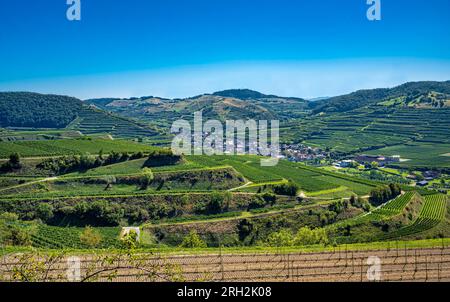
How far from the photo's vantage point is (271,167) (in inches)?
3260

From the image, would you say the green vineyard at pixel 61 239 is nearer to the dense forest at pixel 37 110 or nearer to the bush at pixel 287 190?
the bush at pixel 287 190

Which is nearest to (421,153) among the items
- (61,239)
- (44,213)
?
(44,213)

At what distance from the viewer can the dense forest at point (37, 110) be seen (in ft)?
570

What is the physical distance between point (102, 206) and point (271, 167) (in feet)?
144

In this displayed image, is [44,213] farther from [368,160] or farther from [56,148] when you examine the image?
[368,160]

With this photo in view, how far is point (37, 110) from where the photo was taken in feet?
598

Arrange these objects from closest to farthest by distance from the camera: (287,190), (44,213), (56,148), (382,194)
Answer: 1. (44,213)
2. (287,190)
3. (382,194)
4. (56,148)

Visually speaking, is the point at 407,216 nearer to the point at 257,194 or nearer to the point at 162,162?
the point at 257,194

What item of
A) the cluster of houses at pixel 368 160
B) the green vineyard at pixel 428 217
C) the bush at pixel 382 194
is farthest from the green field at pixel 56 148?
the cluster of houses at pixel 368 160

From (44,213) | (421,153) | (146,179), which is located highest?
(146,179)

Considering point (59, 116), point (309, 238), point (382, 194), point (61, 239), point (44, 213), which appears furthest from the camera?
point (59, 116)

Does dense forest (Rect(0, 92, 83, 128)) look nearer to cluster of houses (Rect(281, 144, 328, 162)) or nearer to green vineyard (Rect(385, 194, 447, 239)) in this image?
cluster of houses (Rect(281, 144, 328, 162))

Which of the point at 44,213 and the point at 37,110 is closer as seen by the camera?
the point at 44,213

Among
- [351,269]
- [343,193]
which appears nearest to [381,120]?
[343,193]
